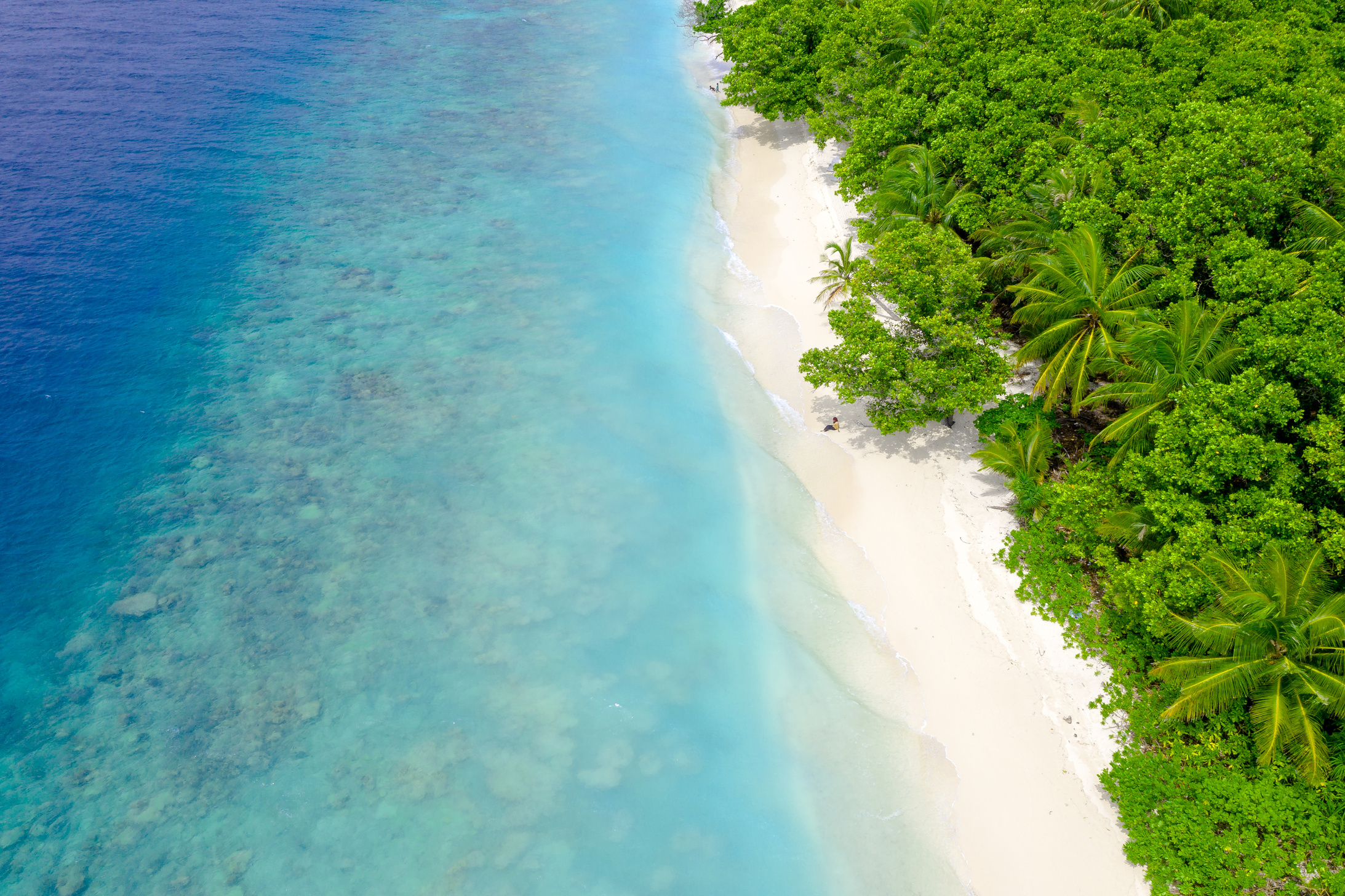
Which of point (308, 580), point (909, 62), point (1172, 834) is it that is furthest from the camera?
point (909, 62)

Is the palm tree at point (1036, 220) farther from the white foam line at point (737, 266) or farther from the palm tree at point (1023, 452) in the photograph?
the white foam line at point (737, 266)

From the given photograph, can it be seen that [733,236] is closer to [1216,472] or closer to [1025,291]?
[1025,291]

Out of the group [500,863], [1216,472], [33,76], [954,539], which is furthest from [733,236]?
[33,76]

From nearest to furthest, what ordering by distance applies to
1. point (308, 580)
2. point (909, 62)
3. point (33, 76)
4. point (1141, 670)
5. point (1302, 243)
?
1. point (1141, 670)
2. point (1302, 243)
3. point (308, 580)
4. point (909, 62)
5. point (33, 76)

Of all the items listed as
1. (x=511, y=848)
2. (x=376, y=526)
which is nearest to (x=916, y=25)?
(x=376, y=526)

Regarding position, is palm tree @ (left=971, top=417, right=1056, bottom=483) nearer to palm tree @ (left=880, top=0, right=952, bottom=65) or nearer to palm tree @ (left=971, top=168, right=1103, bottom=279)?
palm tree @ (left=971, top=168, right=1103, bottom=279)

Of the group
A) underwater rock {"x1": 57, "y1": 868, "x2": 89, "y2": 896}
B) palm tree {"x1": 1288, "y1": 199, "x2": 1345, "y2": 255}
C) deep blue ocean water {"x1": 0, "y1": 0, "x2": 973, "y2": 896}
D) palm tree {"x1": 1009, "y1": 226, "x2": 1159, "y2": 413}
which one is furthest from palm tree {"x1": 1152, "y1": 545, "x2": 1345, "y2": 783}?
underwater rock {"x1": 57, "y1": 868, "x2": 89, "y2": 896}

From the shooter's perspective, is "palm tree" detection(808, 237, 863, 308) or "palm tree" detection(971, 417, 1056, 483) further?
"palm tree" detection(808, 237, 863, 308)

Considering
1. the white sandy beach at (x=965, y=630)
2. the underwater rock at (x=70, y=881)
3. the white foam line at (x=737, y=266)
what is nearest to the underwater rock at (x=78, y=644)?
the underwater rock at (x=70, y=881)
